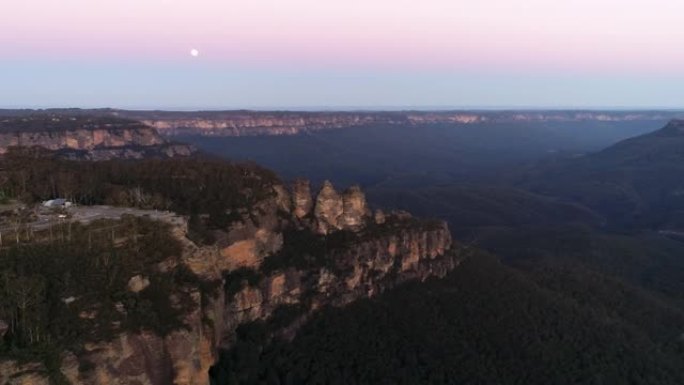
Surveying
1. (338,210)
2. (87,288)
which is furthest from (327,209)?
(87,288)

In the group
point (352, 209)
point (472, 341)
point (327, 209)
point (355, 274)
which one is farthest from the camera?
point (352, 209)

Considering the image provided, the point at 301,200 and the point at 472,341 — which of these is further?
the point at 301,200

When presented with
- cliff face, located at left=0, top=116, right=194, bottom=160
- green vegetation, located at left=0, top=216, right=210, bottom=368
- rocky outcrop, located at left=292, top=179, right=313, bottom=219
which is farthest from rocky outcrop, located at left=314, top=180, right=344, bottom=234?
cliff face, located at left=0, top=116, right=194, bottom=160

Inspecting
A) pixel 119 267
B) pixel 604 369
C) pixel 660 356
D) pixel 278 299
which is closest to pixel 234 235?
pixel 278 299

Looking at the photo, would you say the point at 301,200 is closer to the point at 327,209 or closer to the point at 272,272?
the point at 327,209

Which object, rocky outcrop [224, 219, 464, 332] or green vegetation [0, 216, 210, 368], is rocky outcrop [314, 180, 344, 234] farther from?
green vegetation [0, 216, 210, 368]

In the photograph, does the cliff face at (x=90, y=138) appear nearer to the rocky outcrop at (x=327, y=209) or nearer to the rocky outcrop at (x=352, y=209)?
the rocky outcrop at (x=352, y=209)
